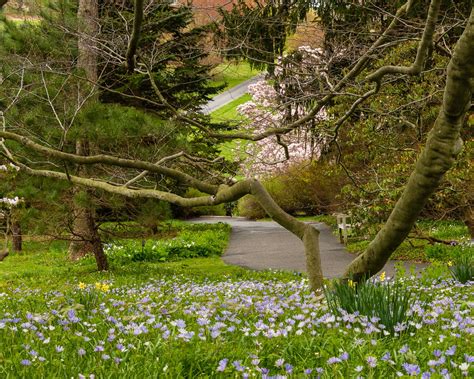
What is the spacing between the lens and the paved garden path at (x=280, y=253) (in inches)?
482

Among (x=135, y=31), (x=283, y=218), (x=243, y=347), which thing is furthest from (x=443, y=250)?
(x=243, y=347)

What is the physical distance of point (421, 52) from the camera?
425cm

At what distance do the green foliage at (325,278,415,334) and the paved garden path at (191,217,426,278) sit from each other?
690 cm

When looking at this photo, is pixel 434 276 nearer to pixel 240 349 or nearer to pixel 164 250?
pixel 240 349

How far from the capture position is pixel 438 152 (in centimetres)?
361

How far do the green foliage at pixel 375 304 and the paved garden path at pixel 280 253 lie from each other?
690cm

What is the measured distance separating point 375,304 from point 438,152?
115cm

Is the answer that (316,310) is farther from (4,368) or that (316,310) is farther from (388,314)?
(4,368)

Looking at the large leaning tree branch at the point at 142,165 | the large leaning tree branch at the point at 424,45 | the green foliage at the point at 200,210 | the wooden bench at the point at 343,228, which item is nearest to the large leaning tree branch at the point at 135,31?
the large leaning tree branch at the point at 142,165

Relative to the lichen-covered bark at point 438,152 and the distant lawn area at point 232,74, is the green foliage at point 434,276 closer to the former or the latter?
the lichen-covered bark at point 438,152

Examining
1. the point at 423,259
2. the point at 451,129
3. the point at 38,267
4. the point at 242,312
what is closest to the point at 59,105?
the point at 38,267

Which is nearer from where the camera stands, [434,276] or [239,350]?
[239,350]

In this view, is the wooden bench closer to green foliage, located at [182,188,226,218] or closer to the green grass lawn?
green foliage, located at [182,188,226,218]

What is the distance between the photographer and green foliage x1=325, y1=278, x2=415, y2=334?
3094 mm
